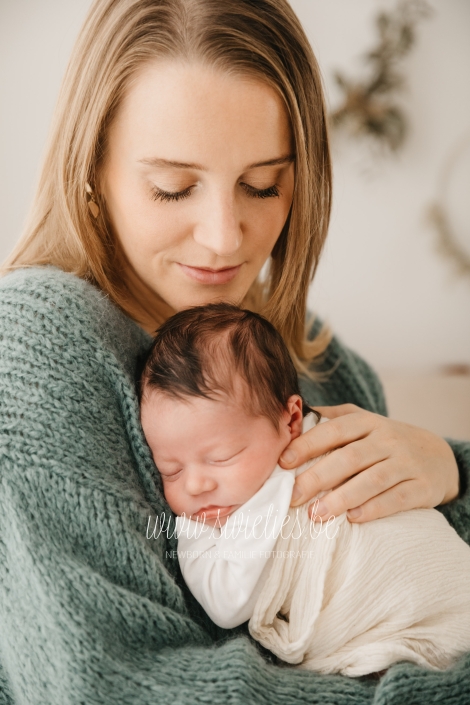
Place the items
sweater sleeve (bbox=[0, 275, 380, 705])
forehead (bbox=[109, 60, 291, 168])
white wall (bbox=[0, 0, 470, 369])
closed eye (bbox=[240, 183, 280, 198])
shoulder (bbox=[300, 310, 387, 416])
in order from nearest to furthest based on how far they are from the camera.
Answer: sweater sleeve (bbox=[0, 275, 380, 705])
forehead (bbox=[109, 60, 291, 168])
closed eye (bbox=[240, 183, 280, 198])
shoulder (bbox=[300, 310, 387, 416])
white wall (bbox=[0, 0, 470, 369])

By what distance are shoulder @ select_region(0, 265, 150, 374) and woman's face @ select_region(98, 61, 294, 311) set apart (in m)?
0.17

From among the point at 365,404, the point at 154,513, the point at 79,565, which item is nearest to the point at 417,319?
the point at 365,404

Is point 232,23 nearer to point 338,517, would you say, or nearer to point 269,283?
point 269,283

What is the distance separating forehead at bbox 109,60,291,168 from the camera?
40.3 inches

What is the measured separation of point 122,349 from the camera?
1062 millimetres

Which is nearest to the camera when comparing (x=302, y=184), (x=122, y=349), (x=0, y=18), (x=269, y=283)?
(x=122, y=349)

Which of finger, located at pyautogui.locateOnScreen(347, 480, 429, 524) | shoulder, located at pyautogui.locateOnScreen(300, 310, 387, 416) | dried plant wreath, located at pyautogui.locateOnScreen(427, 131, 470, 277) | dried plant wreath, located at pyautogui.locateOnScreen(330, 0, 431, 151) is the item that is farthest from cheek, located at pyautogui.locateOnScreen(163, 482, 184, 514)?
dried plant wreath, located at pyautogui.locateOnScreen(427, 131, 470, 277)

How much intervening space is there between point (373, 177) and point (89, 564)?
2432 millimetres

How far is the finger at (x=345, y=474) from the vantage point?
101cm

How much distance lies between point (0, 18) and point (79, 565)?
2.03 m

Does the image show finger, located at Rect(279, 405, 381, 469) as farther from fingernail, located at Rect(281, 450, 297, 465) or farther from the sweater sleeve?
the sweater sleeve

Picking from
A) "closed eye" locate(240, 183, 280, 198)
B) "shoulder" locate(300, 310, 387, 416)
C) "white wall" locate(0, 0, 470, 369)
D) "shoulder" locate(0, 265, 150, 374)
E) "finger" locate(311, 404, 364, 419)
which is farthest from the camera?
"white wall" locate(0, 0, 470, 369)

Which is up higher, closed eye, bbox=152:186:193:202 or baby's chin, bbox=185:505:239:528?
closed eye, bbox=152:186:193:202

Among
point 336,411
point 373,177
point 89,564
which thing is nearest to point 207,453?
point 89,564
